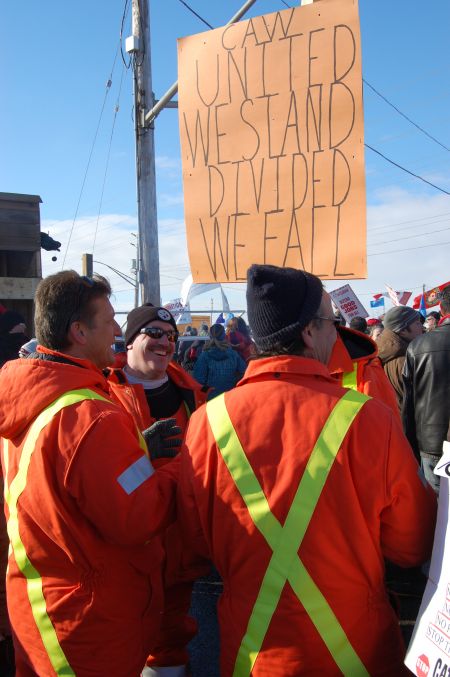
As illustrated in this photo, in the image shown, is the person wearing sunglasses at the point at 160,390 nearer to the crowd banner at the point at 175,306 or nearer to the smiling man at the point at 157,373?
the smiling man at the point at 157,373

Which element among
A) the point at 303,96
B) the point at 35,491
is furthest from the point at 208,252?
the point at 35,491

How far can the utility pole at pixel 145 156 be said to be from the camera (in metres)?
6.09

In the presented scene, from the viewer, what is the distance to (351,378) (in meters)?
2.81

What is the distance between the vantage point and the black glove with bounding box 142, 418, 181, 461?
6.71 ft

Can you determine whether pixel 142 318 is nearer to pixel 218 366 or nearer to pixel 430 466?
pixel 430 466

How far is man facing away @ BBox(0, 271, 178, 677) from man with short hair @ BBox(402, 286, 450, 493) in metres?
2.44

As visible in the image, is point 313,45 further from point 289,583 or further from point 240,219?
point 289,583

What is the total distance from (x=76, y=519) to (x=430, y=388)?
275cm

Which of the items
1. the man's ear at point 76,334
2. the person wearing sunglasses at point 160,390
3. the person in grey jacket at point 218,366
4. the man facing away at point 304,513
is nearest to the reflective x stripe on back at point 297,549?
the man facing away at point 304,513

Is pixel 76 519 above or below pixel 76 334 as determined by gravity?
below

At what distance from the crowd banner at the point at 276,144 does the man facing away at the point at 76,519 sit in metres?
1.70

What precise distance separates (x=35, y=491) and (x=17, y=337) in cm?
296

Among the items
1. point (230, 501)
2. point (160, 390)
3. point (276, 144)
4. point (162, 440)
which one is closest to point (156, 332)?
point (160, 390)

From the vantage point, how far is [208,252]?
360cm
